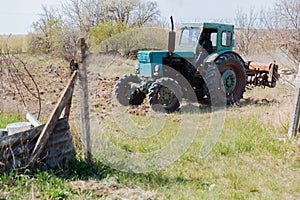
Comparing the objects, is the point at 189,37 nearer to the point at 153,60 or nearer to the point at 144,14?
the point at 153,60

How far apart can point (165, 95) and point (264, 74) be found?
12.0ft

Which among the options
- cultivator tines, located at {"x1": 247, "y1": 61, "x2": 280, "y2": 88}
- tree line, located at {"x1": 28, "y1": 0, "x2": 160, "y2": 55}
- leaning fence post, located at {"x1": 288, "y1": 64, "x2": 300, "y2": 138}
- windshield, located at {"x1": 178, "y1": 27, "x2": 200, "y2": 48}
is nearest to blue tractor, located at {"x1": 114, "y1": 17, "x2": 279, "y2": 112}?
windshield, located at {"x1": 178, "y1": 27, "x2": 200, "y2": 48}

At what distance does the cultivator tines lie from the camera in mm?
8594

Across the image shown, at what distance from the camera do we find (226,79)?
7781mm

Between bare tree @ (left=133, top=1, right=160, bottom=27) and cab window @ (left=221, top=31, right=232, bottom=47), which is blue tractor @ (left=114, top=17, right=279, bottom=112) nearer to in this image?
cab window @ (left=221, top=31, right=232, bottom=47)

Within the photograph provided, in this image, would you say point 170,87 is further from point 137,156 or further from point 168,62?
point 137,156

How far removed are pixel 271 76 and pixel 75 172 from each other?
21.9 feet

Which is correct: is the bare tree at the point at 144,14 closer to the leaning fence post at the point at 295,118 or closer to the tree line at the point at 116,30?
the tree line at the point at 116,30

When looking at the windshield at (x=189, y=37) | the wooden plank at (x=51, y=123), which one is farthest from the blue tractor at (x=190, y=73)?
the wooden plank at (x=51, y=123)

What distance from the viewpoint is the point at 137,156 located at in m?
4.25

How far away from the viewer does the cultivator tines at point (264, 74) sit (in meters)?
8.59

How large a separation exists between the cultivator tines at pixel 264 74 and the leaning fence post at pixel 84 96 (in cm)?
634

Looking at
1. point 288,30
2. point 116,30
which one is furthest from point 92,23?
point 288,30

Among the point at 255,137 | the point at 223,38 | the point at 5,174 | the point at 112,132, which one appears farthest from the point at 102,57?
the point at 5,174
